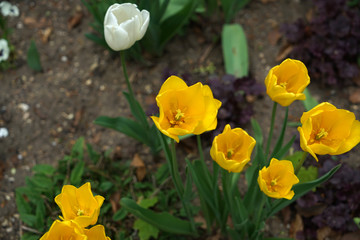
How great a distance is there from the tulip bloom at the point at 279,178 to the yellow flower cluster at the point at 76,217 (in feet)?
1.74

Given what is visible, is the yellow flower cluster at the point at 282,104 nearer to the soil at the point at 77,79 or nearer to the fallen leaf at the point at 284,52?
the soil at the point at 77,79

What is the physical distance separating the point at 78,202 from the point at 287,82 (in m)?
0.81

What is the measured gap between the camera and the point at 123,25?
1487mm

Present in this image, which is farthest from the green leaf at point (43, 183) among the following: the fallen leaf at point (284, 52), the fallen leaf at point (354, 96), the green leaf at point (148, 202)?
the fallen leaf at point (354, 96)

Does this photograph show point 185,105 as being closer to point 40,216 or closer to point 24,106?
point 40,216

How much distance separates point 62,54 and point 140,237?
1.44 m

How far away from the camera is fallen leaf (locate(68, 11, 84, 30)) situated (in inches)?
114

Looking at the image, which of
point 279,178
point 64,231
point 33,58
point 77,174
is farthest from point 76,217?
point 33,58

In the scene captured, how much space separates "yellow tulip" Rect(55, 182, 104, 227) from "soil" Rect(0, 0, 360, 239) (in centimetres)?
98

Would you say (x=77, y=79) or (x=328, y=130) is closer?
(x=328, y=130)

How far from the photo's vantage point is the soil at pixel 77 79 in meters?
2.44

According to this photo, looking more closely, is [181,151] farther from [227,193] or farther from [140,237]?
[227,193]

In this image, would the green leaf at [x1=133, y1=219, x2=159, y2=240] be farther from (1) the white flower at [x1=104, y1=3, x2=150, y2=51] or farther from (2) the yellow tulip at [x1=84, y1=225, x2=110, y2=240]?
(1) the white flower at [x1=104, y1=3, x2=150, y2=51]

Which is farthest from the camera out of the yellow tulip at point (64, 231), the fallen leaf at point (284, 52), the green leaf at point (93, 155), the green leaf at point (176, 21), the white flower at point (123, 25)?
the fallen leaf at point (284, 52)
